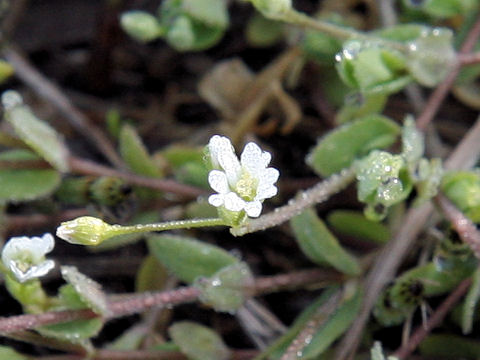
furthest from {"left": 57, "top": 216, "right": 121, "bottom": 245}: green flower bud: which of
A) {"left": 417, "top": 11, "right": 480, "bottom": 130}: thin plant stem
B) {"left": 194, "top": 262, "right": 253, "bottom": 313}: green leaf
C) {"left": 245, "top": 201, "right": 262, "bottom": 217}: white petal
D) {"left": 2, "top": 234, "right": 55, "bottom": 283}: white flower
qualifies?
{"left": 417, "top": 11, "right": 480, "bottom": 130}: thin plant stem

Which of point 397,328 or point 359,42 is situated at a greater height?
point 359,42

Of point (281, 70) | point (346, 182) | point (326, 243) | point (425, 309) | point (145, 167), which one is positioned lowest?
point (425, 309)

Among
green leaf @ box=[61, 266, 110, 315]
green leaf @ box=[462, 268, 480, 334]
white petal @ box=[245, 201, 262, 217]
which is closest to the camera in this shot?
white petal @ box=[245, 201, 262, 217]

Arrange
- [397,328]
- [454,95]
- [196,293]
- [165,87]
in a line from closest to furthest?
[196,293], [397,328], [454,95], [165,87]

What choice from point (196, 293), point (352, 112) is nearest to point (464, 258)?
point (352, 112)

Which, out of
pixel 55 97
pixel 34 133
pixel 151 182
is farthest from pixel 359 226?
pixel 55 97

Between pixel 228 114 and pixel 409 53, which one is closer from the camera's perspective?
pixel 409 53

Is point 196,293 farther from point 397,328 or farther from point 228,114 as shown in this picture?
point 228,114

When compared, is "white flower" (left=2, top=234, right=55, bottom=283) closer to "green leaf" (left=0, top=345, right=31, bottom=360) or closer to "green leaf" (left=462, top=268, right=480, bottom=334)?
"green leaf" (left=0, top=345, right=31, bottom=360)
